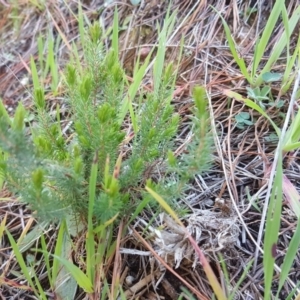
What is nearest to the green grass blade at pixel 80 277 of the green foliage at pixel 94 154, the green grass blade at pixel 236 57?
the green foliage at pixel 94 154

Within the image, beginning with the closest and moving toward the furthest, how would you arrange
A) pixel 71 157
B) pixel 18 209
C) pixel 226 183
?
pixel 71 157
pixel 226 183
pixel 18 209

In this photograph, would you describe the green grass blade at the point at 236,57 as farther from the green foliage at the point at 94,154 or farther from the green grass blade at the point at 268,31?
the green foliage at the point at 94,154

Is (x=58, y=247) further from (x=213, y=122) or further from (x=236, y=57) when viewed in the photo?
(x=236, y=57)

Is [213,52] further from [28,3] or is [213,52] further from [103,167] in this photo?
[28,3]

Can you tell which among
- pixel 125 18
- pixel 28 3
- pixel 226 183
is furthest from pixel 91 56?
pixel 28 3

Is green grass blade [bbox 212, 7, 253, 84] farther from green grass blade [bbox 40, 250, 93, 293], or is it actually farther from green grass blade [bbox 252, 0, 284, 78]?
green grass blade [bbox 40, 250, 93, 293]

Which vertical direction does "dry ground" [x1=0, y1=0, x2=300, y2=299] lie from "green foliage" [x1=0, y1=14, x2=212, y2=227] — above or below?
below

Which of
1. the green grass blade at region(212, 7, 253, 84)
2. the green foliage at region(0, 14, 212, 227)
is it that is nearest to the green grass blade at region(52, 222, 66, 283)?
the green foliage at region(0, 14, 212, 227)

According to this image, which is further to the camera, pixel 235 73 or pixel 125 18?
pixel 125 18
